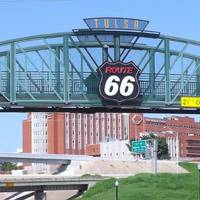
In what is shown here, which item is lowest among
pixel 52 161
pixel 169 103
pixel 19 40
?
pixel 52 161

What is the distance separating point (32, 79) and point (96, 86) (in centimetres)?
473

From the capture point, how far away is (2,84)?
48.6 metres

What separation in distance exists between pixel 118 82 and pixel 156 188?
12039mm

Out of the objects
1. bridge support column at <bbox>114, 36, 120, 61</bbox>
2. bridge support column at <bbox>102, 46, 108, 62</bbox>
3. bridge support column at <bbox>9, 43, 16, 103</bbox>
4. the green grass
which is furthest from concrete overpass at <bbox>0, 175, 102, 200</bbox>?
bridge support column at <bbox>114, 36, 120, 61</bbox>

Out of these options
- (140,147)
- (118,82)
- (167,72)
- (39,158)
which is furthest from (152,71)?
(39,158)

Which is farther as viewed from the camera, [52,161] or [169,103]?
[52,161]

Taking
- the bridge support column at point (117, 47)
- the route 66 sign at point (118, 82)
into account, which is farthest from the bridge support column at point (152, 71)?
the bridge support column at point (117, 47)

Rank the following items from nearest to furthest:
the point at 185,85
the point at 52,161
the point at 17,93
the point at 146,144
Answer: the point at 17,93
the point at 185,85
the point at 146,144
the point at 52,161

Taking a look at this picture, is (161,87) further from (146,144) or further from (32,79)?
(146,144)

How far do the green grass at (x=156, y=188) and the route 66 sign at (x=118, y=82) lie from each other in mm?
8781

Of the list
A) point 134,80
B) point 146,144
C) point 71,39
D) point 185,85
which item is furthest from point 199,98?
point 146,144

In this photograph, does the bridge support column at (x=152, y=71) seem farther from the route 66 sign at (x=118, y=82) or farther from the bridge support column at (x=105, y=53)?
the bridge support column at (x=105, y=53)

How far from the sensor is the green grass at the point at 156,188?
173ft

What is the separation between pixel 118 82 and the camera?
48.6 meters
